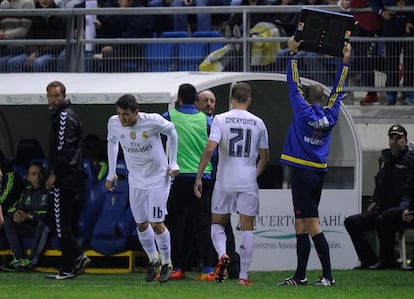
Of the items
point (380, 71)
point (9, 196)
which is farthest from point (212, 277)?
point (380, 71)

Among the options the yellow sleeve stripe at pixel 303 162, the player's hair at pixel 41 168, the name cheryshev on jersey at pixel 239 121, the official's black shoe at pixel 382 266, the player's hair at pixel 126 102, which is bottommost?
the official's black shoe at pixel 382 266

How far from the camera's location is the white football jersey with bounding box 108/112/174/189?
45.7 ft

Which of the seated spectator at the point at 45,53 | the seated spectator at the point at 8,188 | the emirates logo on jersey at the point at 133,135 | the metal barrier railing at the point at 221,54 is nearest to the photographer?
the emirates logo on jersey at the point at 133,135

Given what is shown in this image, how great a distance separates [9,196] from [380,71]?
5.27 metres

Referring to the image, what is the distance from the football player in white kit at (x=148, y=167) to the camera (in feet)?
45.5

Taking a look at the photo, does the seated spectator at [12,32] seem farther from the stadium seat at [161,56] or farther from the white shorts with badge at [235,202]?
the white shorts with badge at [235,202]

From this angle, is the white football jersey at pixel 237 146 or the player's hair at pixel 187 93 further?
the player's hair at pixel 187 93

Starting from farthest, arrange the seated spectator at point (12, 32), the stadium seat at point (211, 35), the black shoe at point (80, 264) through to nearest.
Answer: the seated spectator at point (12, 32) → the stadium seat at point (211, 35) → the black shoe at point (80, 264)

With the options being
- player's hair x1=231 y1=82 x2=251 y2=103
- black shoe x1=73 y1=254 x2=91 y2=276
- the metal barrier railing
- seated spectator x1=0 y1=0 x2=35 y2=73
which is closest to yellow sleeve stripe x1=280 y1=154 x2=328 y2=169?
player's hair x1=231 y1=82 x2=251 y2=103

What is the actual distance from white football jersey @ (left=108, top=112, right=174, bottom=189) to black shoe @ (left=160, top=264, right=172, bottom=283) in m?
0.83

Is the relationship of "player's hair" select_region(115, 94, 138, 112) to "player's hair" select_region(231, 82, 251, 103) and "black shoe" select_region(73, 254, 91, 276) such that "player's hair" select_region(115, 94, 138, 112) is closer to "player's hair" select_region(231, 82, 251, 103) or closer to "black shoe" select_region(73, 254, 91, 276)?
"player's hair" select_region(231, 82, 251, 103)

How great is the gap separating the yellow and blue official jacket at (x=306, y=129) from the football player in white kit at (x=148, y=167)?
125 cm

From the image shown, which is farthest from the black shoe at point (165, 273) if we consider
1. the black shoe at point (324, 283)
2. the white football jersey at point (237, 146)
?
the black shoe at point (324, 283)

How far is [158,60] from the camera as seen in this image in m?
19.0
